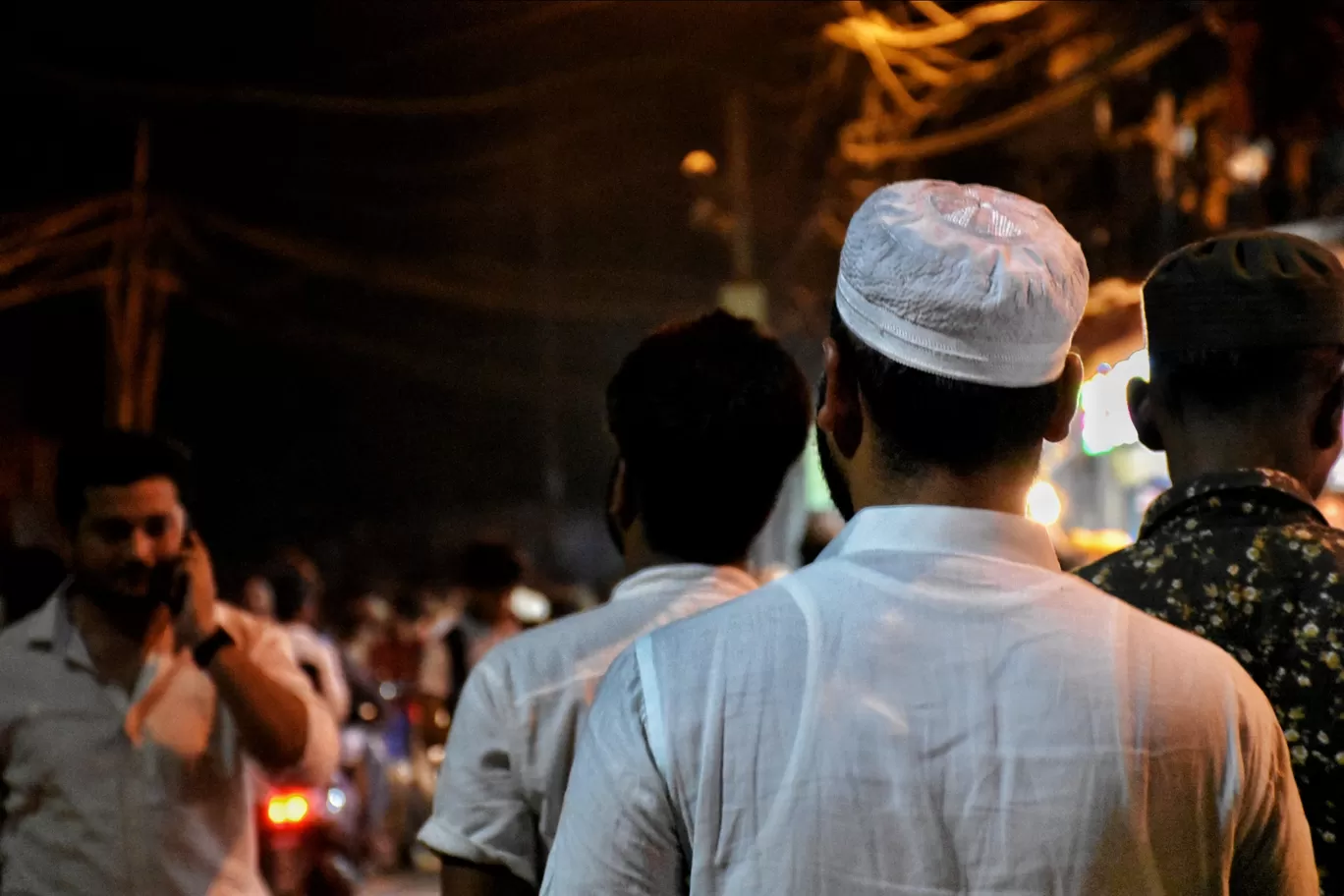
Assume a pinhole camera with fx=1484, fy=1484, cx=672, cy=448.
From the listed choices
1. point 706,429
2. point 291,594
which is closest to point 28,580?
point 291,594

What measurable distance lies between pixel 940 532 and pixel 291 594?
9202 millimetres

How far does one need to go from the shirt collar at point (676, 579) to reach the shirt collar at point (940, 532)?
3.74 ft

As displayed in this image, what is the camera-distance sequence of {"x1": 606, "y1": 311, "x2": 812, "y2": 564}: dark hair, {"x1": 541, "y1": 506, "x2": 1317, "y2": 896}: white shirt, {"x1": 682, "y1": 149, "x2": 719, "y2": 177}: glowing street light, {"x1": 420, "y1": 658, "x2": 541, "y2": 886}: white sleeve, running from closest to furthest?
{"x1": 541, "y1": 506, "x2": 1317, "y2": 896}: white shirt, {"x1": 420, "y1": 658, "x2": 541, "y2": 886}: white sleeve, {"x1": 606, "y1": 311, "x2": 812, "y2": 564}: dark hair, {"x1": 682, "y1": 149, "x2": 719, "y2": 177}: glowing street light

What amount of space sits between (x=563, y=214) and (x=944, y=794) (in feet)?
77.9

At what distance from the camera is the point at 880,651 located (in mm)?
1622

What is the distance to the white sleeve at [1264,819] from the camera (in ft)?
5.47

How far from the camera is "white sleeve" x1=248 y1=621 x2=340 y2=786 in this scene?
12.7 ft

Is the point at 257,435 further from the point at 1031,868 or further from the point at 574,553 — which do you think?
the point at 1031,868

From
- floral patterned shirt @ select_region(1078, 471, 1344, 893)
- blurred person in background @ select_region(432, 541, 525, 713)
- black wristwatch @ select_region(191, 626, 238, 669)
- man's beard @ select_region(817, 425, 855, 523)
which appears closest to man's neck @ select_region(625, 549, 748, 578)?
floral patterned shirt @ select_region(1078, 471, 1344, 893)

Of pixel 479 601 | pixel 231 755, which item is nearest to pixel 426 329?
pixel 479 601

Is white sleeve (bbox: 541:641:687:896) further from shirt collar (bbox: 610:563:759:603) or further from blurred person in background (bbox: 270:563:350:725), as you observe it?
blurred person in background (bbox: 270:563:350:725)

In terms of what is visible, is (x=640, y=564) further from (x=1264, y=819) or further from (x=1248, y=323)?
(x=1264, y=819)

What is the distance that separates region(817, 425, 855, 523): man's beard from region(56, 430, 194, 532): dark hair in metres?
2.49

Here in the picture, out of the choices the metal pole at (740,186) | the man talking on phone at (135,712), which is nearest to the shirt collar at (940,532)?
the man talking on phone at (135,712)
